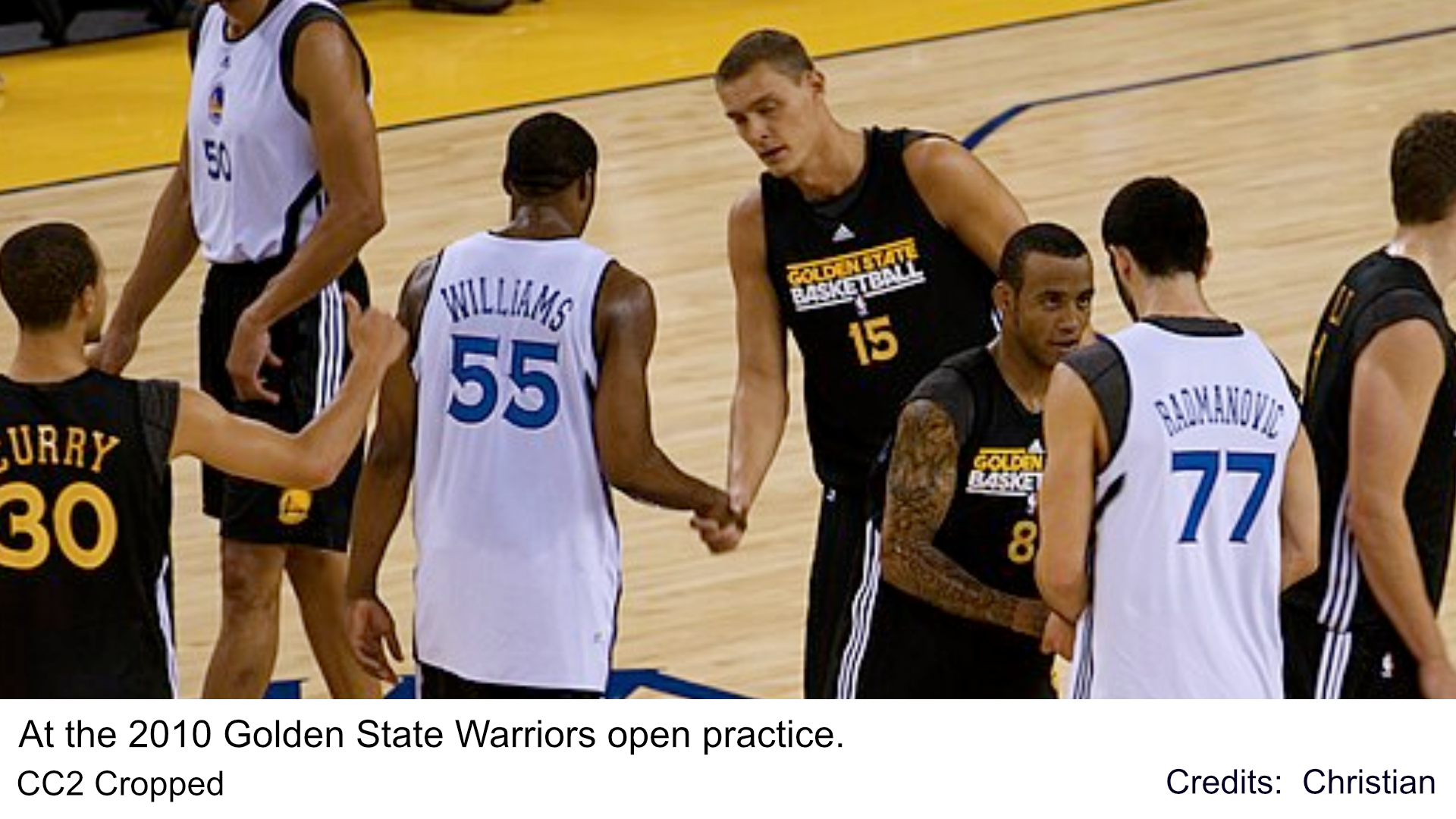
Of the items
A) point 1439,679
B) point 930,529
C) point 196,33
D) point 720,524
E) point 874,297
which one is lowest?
point 1439,679

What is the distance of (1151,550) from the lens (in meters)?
5.26

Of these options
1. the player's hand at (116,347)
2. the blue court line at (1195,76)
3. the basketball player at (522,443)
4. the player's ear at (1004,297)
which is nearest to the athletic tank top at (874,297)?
the basketball player at (522,443)

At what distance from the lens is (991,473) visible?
19.6 ft

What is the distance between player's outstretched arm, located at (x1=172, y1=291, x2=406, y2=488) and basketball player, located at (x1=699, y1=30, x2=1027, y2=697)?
0.97 meters

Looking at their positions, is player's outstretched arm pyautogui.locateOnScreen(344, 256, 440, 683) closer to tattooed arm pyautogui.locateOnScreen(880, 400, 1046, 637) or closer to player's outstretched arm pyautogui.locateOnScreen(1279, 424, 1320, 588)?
tattooed arm pyautogui.locateOnScreen(880, 400, 1046, 637)

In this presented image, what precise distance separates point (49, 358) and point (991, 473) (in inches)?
68.4

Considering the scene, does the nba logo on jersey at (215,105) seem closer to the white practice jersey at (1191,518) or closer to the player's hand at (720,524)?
the player's hand at (720,524)

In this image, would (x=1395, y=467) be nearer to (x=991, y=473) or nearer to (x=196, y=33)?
(x=991, y=473)

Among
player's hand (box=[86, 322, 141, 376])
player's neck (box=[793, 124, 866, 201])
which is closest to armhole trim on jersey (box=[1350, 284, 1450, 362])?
player's neck (box=[793, 124, 866, 201])

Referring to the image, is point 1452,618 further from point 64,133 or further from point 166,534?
point 64,133

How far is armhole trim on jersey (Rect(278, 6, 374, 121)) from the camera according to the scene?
736 cm

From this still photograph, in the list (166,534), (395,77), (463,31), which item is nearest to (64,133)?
(395,77)

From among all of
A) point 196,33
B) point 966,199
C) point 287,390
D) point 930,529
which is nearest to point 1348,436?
point 930,529

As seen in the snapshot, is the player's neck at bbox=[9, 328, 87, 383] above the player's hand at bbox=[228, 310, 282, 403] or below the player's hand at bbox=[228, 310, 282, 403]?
above
